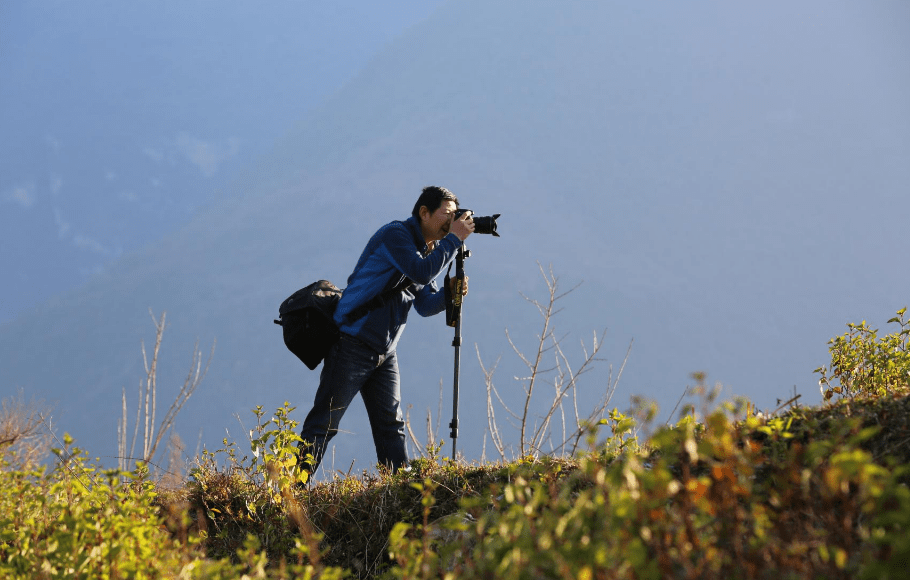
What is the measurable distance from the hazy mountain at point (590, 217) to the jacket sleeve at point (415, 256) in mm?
103967

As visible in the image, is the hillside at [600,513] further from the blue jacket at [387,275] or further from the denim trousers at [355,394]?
the blue jacket at [387,275]

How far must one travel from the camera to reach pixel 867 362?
4.20 metres

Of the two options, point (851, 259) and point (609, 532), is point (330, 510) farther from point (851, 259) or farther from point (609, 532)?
point (851, 259)

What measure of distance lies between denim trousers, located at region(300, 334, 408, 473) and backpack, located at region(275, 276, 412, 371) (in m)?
0.08

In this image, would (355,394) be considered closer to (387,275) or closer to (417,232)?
(387,275)

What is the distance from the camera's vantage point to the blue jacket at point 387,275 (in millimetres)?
4523

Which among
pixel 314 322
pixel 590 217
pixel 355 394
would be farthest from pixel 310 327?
pixel 590 217

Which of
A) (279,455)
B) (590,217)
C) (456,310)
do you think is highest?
(590,217)

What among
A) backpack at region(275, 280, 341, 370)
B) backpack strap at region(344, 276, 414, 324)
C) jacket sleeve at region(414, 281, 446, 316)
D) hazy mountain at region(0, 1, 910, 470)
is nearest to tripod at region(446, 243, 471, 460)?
jacket sleeve at region(414, 281, 446, 316)

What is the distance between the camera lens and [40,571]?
91.7 inches

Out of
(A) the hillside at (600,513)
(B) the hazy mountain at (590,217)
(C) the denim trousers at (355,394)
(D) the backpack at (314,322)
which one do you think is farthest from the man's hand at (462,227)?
(B) the hazy mountain at (590,217)

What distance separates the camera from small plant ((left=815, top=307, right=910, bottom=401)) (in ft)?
12.6

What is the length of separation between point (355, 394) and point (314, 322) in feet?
1.86

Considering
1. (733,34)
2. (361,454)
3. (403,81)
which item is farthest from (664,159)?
(361,454)
